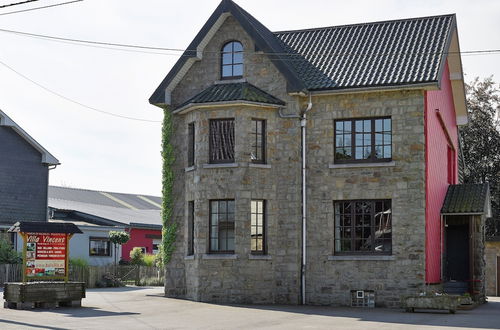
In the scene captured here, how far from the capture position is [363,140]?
27.4 m

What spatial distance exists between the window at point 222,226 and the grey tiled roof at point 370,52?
512 centimetres

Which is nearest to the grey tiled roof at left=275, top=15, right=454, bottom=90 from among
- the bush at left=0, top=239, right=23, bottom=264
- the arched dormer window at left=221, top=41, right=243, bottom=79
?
the arched dormer window at left=221, top=41, right=243, bottom=79

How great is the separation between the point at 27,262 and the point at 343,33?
47.8ft

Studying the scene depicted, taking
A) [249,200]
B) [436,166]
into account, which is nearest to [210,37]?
[249,200]

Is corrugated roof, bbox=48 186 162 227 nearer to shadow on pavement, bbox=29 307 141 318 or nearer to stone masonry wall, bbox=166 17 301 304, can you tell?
stone masonry wall, bbox=166 17 301 304

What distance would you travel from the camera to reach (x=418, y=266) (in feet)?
85.6

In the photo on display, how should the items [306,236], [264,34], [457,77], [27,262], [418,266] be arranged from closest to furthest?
[27,262] < [418,266] < [306,236] < [264,34] < [457,77]

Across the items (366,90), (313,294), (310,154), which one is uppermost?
(366,90)

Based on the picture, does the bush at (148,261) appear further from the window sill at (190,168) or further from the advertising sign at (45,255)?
the advertising sign at (45,255)

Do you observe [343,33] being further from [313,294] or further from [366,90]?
[313,294]

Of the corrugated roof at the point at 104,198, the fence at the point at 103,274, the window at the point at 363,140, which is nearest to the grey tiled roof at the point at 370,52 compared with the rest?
the window at the point at 363,140

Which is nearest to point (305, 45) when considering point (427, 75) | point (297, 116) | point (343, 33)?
point (343, 33)

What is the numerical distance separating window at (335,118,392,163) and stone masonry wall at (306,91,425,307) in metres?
0.26

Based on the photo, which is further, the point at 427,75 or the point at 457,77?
the point at 457,77
